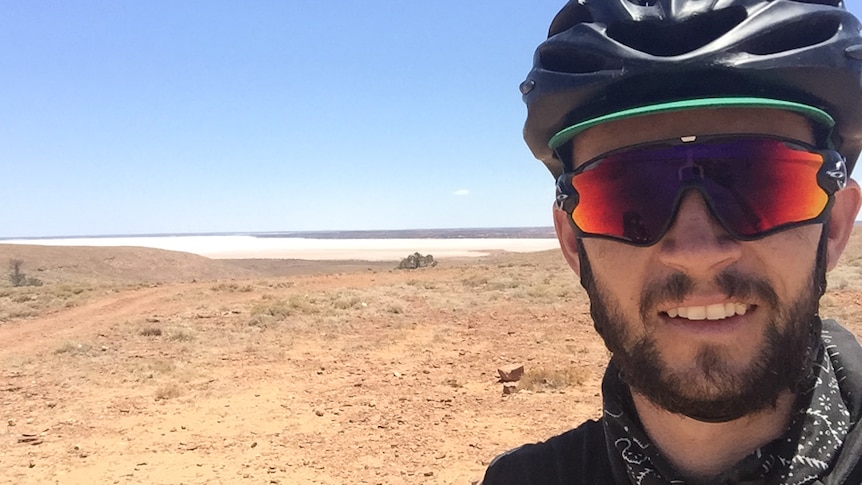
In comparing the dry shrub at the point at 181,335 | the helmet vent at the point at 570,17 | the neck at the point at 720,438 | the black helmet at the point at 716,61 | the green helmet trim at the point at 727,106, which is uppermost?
the helmet vent at the point at 570,17

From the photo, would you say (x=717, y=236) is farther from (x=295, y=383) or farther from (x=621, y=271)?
(x=295, y=383)

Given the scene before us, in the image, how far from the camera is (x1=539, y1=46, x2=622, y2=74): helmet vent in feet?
4.91

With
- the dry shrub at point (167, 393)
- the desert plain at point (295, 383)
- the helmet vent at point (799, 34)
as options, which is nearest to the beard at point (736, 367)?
the helmet vent at point (799, 34)

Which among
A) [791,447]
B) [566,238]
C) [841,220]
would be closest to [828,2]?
[841,220]

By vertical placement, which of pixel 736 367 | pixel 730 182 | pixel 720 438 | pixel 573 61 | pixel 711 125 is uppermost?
pixel 573 61

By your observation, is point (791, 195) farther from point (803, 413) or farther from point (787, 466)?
point (787, 466)

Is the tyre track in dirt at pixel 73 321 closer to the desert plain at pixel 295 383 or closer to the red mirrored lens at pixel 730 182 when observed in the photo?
the desert plain at pixel 295 383

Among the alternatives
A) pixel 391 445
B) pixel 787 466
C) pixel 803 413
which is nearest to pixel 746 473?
pixel 787 466

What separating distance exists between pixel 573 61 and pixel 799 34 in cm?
56

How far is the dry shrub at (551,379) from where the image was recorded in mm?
7578

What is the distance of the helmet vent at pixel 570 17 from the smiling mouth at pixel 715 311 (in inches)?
34.9

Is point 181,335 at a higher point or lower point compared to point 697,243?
lower

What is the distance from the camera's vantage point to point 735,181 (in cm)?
133

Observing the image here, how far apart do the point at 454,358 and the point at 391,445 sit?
341 cm
